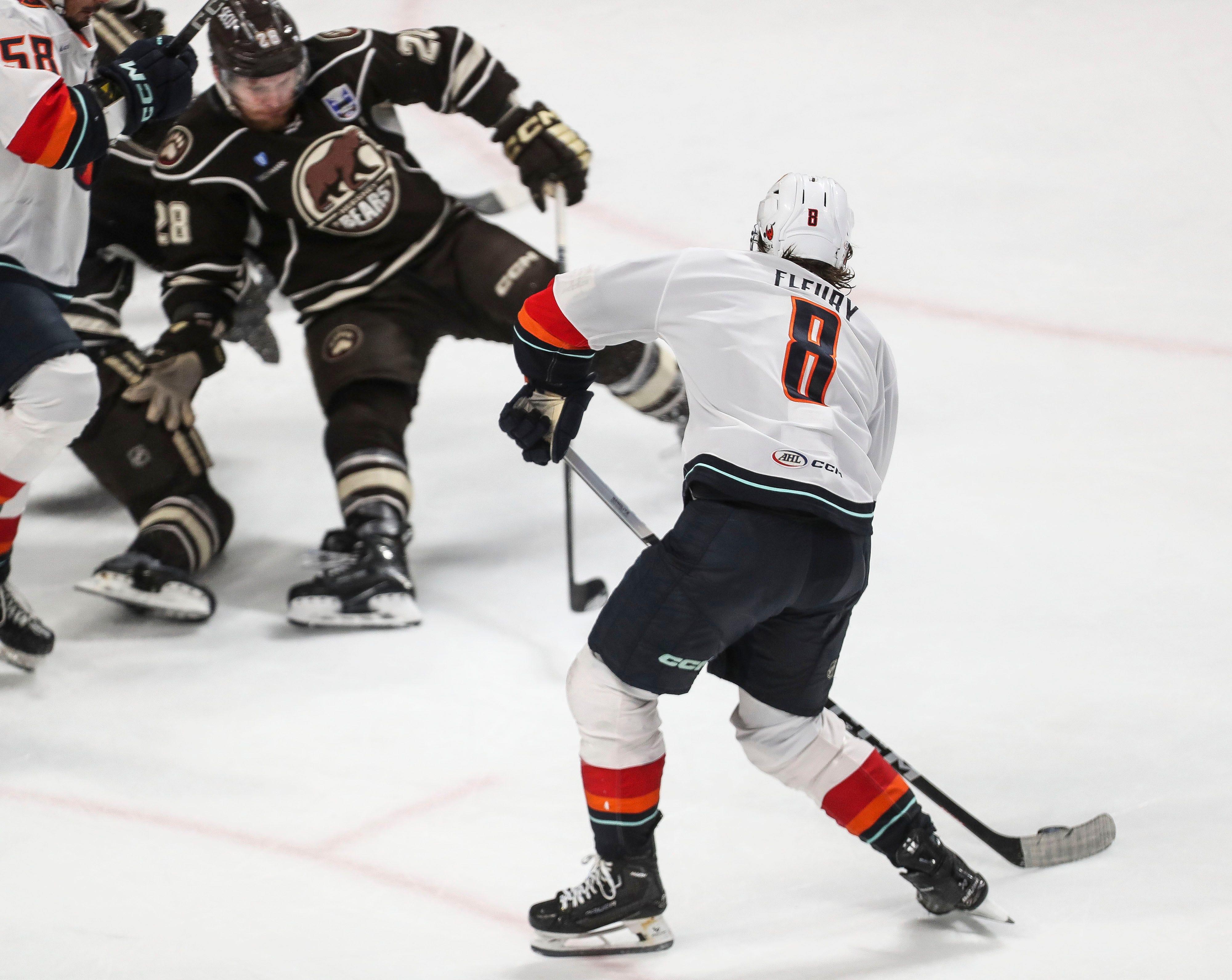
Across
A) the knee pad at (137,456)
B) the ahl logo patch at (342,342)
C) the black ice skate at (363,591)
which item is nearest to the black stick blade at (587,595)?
the black ice skate at (363,591)

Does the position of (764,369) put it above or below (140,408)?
below

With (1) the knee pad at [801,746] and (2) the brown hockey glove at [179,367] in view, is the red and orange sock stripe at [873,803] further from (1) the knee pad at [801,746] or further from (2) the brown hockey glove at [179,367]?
(2) the brown hockey glove at [179,367]

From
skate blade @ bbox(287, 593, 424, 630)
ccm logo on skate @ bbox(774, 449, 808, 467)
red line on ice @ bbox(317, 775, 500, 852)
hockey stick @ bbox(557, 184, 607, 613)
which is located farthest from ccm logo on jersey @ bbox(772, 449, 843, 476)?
skate blade @ bbox(287, 593, 424, 630)

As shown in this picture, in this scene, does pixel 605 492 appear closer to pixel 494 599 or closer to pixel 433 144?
pixel 494 599

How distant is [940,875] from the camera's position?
6.72 ft

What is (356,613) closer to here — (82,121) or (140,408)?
(140,408)

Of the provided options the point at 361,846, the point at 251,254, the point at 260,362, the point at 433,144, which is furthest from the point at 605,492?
the point at 433,144

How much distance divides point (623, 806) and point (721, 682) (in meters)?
0.92

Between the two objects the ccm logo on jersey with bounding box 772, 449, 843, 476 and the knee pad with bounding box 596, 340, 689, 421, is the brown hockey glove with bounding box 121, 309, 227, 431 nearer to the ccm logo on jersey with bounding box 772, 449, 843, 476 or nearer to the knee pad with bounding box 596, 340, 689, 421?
the knee pad with bounding box 596, 340, 689, 421

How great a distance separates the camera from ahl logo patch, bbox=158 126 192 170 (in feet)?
10.9

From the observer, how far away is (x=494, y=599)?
3.32 meters

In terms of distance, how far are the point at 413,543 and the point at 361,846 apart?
4.36ft

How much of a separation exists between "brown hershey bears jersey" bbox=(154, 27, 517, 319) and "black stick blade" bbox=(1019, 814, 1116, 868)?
204 cm

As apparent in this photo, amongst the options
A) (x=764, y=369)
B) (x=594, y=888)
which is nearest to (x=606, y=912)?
(x=594, y=888)
